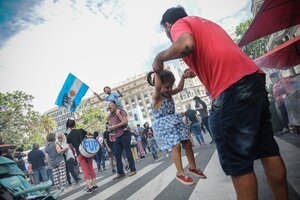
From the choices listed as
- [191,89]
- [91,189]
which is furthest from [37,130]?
[191,89]

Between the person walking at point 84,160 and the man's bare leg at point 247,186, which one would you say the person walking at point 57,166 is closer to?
the person walking at point 84,160

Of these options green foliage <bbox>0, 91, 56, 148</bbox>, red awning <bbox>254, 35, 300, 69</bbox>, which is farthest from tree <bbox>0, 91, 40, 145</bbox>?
red awning <bbox>254, 35, 300, 69</bbox>

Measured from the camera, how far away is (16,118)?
36.3 meters

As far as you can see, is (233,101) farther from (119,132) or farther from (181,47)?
(119,132)

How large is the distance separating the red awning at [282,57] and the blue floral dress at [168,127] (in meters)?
4.65

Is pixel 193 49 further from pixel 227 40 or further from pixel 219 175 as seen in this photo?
pixel 219 175

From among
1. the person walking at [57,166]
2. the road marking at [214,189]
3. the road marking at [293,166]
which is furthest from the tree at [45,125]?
the road marking at [293,166]

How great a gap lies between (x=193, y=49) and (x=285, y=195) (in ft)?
4.24

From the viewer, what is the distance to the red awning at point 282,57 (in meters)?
7.42

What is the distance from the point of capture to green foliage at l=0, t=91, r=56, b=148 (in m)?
34.9

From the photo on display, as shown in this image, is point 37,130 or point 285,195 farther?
point 37,130

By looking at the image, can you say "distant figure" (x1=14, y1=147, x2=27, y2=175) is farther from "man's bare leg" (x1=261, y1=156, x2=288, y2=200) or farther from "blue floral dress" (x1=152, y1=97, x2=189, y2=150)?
"man's bare leg" (x1=261, y1=156, x2=288, y2=200)

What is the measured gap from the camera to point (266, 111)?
1922mm

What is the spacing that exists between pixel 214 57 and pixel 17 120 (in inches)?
1557
